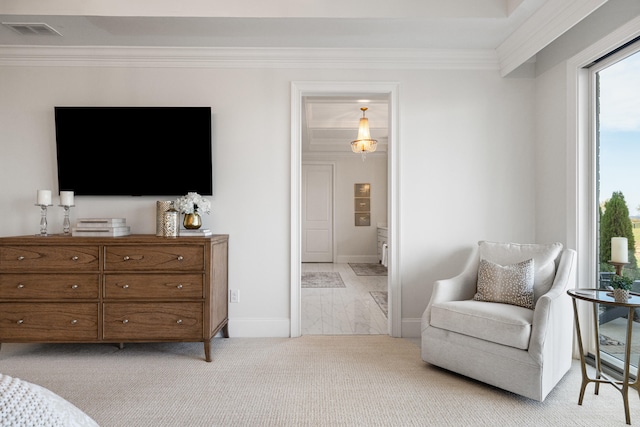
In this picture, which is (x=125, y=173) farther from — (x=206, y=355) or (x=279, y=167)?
(x=206, y=355)

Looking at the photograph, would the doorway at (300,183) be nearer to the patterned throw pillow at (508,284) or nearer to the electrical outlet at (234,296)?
the electrical outlet at (234,296)

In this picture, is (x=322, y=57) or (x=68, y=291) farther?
(x=322, y=57)

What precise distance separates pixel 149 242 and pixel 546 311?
8.44ft

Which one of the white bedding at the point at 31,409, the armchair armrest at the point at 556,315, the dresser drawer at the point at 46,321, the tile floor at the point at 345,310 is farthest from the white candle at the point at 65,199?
the armchair armrest at the point at 556,315

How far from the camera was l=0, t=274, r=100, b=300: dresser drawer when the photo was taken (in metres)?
2.71

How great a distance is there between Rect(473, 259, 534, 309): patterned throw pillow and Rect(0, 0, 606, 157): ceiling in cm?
162

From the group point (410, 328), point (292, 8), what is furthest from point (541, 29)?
point (410, 328)

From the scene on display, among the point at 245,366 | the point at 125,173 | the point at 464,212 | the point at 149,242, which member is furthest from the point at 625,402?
the point at 125,173

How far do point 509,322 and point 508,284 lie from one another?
0.41 meters

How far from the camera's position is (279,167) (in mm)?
3301

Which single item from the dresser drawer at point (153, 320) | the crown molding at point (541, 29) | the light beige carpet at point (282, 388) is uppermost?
the crown molding at point (541, 29)

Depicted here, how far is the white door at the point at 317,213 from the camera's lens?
838cm

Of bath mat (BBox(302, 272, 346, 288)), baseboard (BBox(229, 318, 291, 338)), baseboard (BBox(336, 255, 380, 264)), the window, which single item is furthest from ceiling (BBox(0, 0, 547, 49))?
baseboard (BBox(336, 255, 380, 264))

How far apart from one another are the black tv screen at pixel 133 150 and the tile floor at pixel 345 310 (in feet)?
5.55
